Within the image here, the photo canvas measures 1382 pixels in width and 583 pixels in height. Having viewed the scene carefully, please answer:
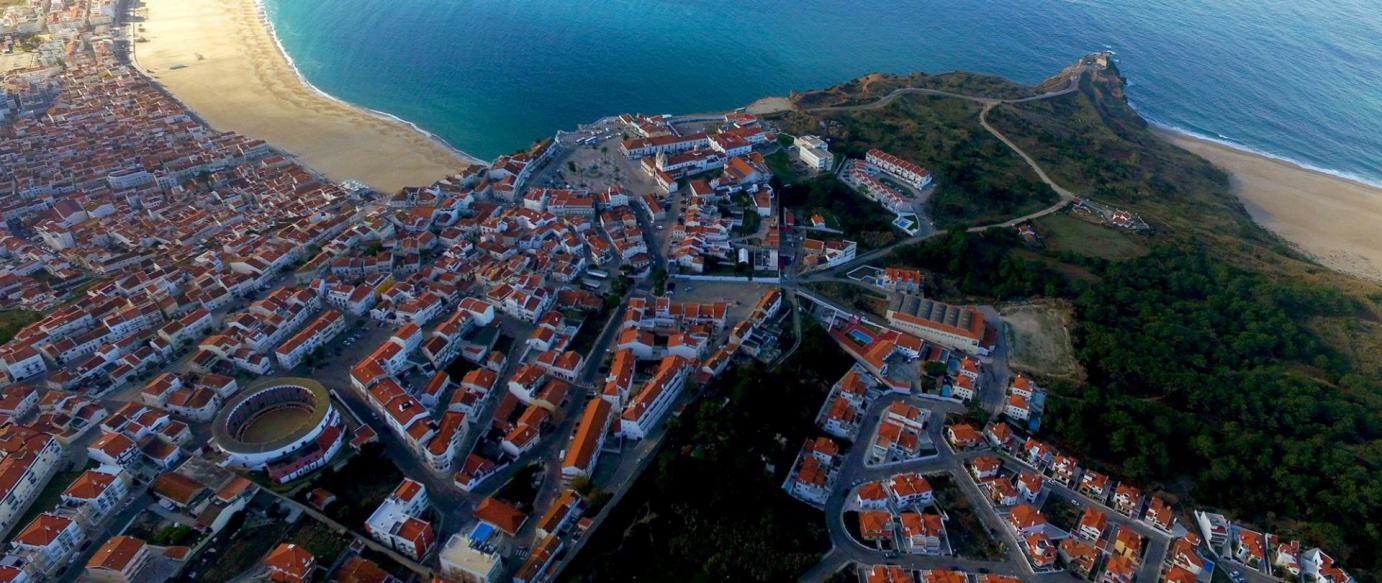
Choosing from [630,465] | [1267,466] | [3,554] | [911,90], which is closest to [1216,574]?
[1267,466]

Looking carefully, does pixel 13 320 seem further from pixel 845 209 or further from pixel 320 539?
pixel 845 209

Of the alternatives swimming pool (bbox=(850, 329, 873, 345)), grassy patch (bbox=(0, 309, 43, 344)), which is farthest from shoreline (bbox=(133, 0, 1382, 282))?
swimming pool (bbox=(850, 329, 873, 345))

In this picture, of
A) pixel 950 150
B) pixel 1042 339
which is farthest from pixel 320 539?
pixel 950 150

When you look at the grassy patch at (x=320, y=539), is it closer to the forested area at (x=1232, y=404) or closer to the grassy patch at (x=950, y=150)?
the forested area at (x=1232, y=404)

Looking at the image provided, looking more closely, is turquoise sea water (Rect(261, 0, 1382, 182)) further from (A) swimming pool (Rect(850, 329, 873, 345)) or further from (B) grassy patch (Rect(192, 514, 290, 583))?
(B) grassy patch (Rect(192, 514, 290, 583))

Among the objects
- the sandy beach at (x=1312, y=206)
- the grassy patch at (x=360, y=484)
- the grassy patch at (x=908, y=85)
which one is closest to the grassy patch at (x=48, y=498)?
the grassy patch at (x=360, y=484)

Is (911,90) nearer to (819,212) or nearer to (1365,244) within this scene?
(819,212)

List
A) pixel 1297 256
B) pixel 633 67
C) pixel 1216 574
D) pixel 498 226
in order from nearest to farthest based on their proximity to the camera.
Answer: pixel 1216 574, pixel 498 226, pixel 1297 256, pixel 633 67
